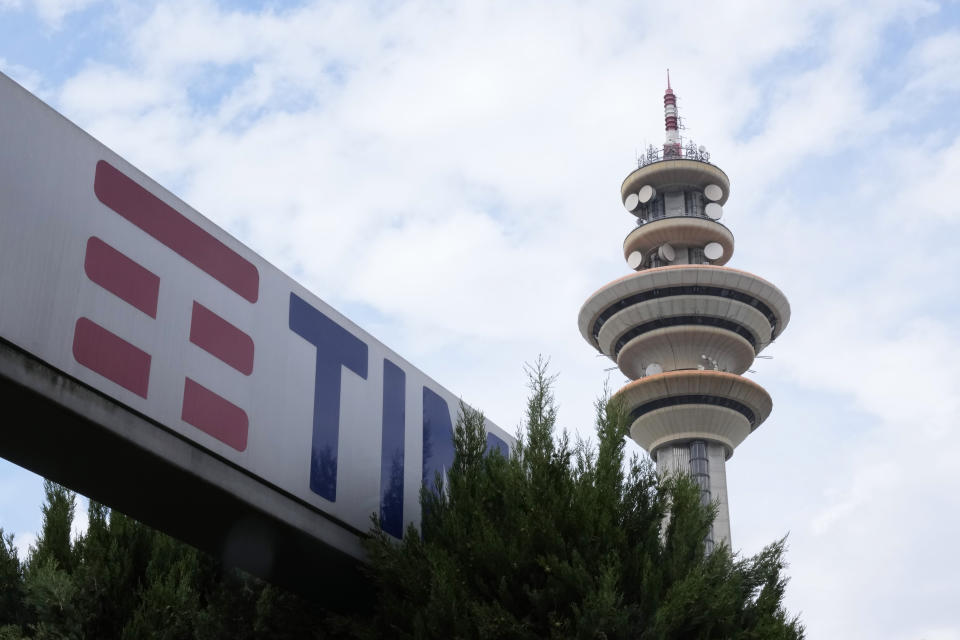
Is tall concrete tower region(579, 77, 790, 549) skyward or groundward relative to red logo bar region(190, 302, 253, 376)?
skyward

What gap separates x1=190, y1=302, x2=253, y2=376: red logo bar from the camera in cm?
1106

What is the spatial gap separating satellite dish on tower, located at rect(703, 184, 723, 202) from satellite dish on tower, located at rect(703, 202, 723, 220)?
660 mm

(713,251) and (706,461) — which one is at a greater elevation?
(713,251)

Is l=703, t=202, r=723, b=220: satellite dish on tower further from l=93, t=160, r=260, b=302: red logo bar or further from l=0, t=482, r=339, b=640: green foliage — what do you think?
l=93, t=160, r=260, b=302: red logo bar

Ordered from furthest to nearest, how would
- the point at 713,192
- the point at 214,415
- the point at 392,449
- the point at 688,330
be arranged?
the point at 713,192 → the point at 688,330 → the point at 392,449 → the point at 214,415

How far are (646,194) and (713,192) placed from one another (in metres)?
4.87

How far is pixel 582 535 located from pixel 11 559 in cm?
936

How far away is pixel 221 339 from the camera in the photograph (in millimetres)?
11281

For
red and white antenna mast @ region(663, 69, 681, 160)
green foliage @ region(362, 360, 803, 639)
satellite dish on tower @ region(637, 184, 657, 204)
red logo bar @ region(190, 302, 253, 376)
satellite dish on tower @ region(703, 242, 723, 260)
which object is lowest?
green foliage @ region(362, 360, 803, 639)

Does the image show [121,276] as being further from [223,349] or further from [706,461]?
[706,461]

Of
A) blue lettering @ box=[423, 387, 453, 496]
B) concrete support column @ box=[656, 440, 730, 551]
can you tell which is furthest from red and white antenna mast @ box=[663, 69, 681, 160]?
blue lettering @ box=[423, 387, 453, 496]

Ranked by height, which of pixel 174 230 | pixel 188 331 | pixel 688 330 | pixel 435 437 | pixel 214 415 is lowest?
pixel 214 415

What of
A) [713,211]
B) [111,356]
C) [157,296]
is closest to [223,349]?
[157,296]

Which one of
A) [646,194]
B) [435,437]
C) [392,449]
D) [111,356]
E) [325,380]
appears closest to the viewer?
[111,356]
